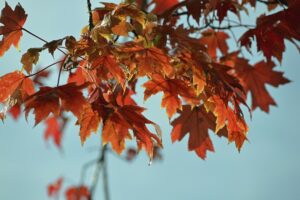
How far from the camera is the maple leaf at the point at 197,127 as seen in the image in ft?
7.67

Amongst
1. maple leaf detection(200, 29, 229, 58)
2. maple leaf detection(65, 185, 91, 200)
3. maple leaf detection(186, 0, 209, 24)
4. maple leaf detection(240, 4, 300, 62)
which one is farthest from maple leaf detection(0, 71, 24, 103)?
maple leaf detection(65, 185, 91, 200)

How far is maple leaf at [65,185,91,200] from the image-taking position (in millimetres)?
5016

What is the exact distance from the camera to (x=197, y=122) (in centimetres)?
236

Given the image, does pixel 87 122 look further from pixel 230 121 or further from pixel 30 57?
pixel 230 121

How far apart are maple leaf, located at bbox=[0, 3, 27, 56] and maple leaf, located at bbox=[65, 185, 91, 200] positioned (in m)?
2.97

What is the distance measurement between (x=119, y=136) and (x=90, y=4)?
0.58m

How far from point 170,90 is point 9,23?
0.67 metres

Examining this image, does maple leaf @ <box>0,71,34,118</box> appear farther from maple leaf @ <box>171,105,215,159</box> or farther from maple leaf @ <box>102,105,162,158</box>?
maple leaf @ <box>171,105,215,159</box>

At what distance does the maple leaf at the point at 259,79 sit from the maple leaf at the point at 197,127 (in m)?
0.70

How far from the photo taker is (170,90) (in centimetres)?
202

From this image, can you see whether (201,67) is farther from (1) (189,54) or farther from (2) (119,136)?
(2) (119,136)

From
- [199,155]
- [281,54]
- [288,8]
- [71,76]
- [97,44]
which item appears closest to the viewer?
[97,44]

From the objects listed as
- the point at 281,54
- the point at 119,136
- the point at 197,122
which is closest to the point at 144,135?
the point at 119,136

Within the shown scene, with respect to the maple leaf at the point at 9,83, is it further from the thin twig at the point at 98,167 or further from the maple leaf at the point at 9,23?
the thin twig at the point at 98,167
